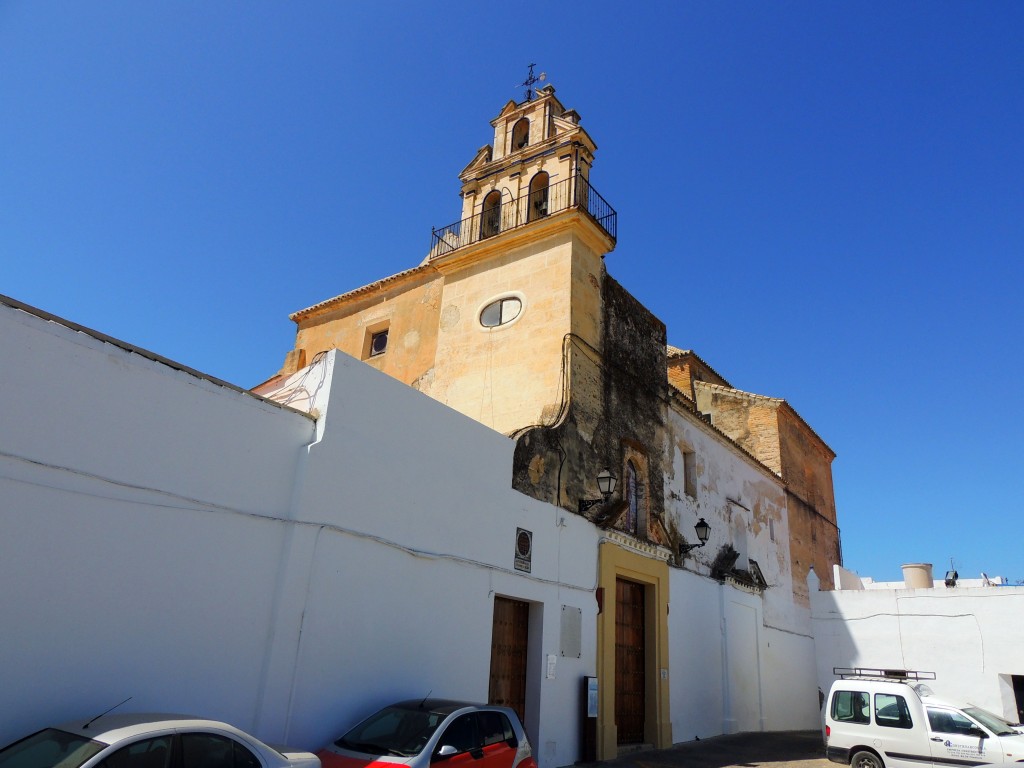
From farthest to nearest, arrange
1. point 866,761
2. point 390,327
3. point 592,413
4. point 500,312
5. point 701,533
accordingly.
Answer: point 390,327
point 701,533
point 500,312
point 592,413
point 866,761

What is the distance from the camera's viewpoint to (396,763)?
604cm

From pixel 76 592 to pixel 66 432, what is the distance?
4.08 ft

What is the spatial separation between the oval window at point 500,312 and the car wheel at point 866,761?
29.2 ft

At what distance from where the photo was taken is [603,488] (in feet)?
38.2

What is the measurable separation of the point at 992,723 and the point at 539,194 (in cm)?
1155

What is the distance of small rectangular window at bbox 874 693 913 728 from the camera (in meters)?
10.5

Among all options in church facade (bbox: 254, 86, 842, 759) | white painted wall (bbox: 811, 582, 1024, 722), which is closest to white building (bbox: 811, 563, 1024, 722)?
white painted wall (bbox: 811, 582, 1024, 722)

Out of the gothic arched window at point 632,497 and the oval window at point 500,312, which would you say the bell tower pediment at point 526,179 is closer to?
the oval window at point 500,312

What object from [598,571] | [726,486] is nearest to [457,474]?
[598,571]

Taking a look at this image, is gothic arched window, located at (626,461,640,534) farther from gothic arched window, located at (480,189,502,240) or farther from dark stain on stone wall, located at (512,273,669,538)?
gothic arched window, located at (480,189,502,240)

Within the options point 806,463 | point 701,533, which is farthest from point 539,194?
point 806,463

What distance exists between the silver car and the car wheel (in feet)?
29.8

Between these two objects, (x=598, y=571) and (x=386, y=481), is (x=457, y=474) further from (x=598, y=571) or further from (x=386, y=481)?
(x=598, y=571)

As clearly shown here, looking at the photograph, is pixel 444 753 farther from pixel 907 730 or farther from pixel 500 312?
pixel 500 312
